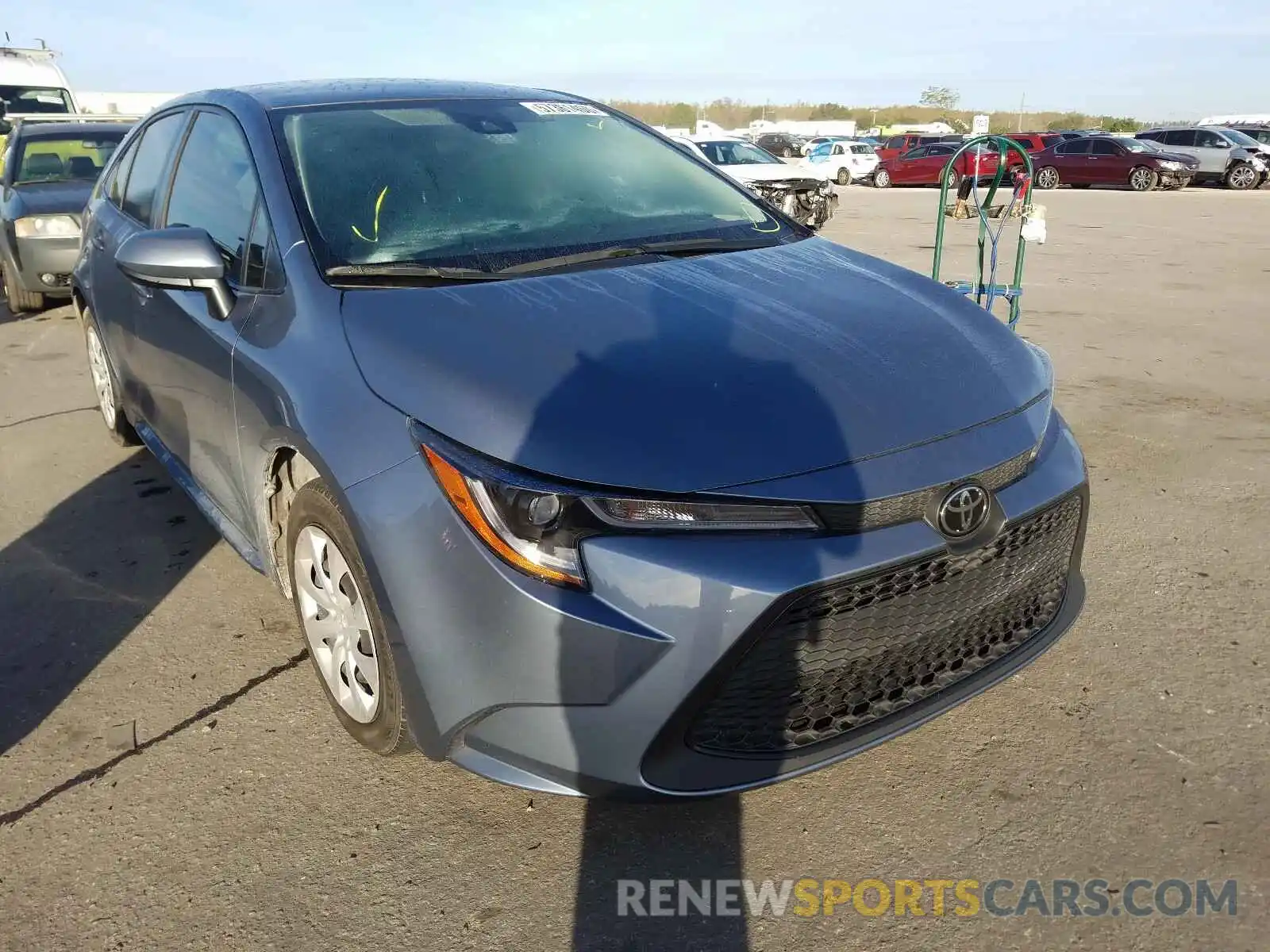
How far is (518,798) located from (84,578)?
2133 mm

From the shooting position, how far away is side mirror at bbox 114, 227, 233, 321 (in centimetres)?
267

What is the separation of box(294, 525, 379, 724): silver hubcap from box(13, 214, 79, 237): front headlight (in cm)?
667

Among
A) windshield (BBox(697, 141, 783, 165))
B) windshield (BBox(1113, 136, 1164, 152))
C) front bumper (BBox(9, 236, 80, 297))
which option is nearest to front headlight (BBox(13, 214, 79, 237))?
front bumper (BBox(9, 236, 80, 297))

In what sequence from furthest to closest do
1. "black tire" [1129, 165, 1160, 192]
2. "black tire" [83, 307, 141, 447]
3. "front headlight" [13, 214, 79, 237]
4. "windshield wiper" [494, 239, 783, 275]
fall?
1. "black tire" [1129, 165, 1160, 192]
2. "front headlight" [13, 214, 79, 237]
3. "black tire" [83, 307, 141, 447]
4. "windshield wiper" [494, 239, 783, 275]

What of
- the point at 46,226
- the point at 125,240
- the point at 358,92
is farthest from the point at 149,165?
the point at 46,226

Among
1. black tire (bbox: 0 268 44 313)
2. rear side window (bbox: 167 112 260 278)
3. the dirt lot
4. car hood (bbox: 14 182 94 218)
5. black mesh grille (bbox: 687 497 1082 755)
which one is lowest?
the dirt lot

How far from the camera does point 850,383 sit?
216 centimetres

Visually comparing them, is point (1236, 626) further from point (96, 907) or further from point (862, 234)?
point (862, 234)

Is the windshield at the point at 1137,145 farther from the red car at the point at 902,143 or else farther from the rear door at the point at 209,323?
the rear door at the point at 209,323

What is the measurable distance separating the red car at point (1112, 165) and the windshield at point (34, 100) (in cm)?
2094

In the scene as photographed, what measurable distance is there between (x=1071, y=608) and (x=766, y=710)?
102cm

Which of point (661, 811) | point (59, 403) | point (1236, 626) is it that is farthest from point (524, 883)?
point (59, 403)

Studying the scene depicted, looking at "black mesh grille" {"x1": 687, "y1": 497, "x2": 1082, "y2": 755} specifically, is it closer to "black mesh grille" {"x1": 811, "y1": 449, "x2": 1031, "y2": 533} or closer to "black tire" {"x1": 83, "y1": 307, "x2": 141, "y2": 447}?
"black mesh grille" {"x1": 811, "y1": 449, "x2": 1031, "y2": 533}

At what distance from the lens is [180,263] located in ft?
8.71
